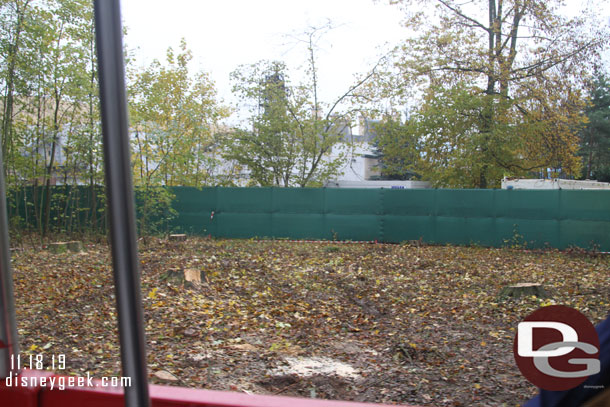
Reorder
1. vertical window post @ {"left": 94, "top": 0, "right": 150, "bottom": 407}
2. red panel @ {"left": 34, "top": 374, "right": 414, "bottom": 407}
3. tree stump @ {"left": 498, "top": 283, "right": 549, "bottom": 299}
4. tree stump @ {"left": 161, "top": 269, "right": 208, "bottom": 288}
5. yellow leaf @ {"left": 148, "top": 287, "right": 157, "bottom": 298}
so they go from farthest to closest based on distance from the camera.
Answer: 1. tree stump @ {"left": 161, "top": 269, "right": 208, "bottom": 288}
2. tree stump @ {"left": 498, "top": 283, "right": 549, "bottom": 299}
3. yellow leaf @ {"left": 148, "top": 287, "right": 157, "bottom": 298}
4. red panel @ {"left": 34, "top": 374, "right": 414, "bottom": 407}
5. vertical window post @ {"left": 94, "top": 0, "right": 150, "bottom": 407}

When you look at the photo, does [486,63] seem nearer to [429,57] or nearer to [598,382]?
[429,57]

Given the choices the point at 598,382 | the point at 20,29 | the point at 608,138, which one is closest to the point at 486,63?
the point at 608,138

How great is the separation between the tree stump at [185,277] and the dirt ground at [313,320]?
0.39 feet

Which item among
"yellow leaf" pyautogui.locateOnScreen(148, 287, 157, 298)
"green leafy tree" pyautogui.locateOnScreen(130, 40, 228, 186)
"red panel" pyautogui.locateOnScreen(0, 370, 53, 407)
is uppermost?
"green leafy tree" pyautogui.locateOnScreen(130, 40, 228, 186)

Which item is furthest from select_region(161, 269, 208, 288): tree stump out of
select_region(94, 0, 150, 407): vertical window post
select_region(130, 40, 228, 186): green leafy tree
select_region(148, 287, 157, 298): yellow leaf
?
select_region(94, 0, 150, 407): vertical window post

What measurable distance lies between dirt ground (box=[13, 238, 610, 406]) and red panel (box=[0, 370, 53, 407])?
1.44 metres

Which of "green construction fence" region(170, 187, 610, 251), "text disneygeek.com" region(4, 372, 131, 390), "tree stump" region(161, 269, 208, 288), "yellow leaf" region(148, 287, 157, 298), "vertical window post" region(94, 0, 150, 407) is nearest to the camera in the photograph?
"vertical window post" region(94, 0, 150, 407)

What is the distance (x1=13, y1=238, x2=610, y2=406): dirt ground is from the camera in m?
3.87

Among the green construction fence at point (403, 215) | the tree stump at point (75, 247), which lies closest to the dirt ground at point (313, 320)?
the tree stump at point (75, 247)

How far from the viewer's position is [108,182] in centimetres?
101

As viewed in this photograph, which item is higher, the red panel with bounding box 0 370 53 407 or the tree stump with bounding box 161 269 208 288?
the red panel with bounding box 0 370 53 407

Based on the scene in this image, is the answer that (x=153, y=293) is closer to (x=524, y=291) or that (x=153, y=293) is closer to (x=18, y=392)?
(x=18, y=392)

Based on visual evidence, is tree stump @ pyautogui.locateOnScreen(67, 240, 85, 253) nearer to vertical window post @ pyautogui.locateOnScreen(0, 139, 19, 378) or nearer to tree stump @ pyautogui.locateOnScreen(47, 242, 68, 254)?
tree stump @ pyautogui.locateOnScreen(47, 242, 68, 254)

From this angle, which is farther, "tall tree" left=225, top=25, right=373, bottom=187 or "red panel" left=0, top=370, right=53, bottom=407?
"tall tree" left=225, top=25, right=373, bottom=187
